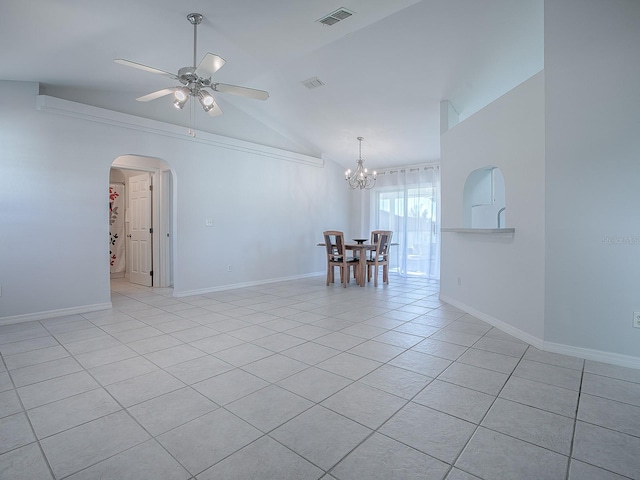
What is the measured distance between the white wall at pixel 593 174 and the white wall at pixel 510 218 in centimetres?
12

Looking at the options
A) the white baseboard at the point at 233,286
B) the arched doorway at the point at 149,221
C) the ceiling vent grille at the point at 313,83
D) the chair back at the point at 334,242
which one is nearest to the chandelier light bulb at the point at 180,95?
the ceiling vent grille at the point at 313,83

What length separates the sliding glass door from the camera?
7047 mm

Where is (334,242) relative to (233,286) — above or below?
above

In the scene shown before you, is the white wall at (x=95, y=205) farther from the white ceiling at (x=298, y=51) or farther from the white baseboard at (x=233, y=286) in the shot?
the white ceiling at (x=298, y=51)

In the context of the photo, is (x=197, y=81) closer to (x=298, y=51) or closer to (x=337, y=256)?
(x=298, y=51)

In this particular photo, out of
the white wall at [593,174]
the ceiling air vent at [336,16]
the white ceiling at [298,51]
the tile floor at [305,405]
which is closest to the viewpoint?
the tile floor at [305,405]

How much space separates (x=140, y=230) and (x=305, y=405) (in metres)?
5.66

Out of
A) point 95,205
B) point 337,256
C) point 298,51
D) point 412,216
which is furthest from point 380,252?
point 95,205

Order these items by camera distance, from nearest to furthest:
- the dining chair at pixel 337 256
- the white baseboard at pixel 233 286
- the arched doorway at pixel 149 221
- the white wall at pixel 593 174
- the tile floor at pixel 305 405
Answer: the tile floor at pixel 305 405, the white wall at pixel 593 174, the white baseboard at pixel 233 286, the arched doorway at pixel 149 221, the dining chair at pixel 337 256

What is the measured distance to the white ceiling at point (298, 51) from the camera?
2818 mm

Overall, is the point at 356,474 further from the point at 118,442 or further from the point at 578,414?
the point at 578,414

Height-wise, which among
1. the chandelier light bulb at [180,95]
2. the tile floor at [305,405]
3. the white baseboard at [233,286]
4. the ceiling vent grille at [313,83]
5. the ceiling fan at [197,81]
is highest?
the ceiling vent grille at [313,83]

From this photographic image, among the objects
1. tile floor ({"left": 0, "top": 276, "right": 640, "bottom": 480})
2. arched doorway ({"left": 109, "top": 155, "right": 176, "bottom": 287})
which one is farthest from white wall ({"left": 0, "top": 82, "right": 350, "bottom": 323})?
arched doorway ({"left": 109, "top": 155, "right": 176, "bottom": 287})

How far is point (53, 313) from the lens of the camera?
400 cm
